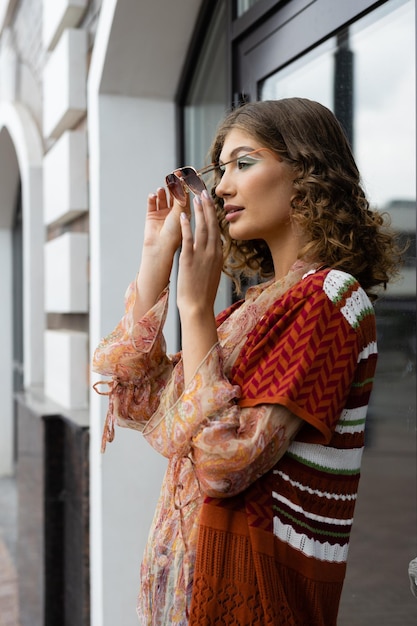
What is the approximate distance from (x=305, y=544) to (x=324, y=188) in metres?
0.69

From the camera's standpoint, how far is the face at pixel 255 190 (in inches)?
61.2

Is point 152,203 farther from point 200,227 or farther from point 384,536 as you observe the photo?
point 384,536

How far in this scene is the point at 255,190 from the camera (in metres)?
1.55

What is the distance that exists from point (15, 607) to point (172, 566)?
3.38 meters

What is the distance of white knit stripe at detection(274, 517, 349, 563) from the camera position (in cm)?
140

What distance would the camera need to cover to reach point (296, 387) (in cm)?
132

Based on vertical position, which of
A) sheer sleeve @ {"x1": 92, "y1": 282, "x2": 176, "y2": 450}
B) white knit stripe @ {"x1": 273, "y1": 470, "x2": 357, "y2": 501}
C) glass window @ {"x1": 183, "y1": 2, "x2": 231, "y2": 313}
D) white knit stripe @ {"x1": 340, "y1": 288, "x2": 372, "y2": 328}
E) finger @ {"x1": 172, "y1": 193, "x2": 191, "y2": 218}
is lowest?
white knit stripe @ {"x1": 273, "y1": 470, "x2": 357, "y2": 501}

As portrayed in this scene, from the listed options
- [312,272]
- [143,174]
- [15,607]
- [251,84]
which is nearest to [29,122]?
[143,174]

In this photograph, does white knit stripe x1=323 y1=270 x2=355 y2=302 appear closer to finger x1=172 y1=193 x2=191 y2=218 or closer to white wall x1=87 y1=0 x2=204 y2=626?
finger x1=172 y1=193 x2=191 y2=218

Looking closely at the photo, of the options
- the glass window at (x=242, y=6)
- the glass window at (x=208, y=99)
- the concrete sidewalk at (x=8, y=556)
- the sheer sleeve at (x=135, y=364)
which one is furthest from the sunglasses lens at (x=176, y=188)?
the concrete sidewalk at (x=8, y=556)

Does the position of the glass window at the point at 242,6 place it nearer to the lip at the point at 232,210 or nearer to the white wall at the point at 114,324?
the white wall at the point at 114,324

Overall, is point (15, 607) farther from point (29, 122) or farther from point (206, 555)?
point (206, 555)

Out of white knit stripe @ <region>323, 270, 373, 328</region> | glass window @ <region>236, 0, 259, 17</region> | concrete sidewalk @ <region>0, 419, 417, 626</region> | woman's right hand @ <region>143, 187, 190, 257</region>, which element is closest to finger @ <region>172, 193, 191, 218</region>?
woman's right hand @ <region>143, 187, 190, 257</region>

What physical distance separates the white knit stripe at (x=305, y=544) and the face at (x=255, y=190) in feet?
1.94
